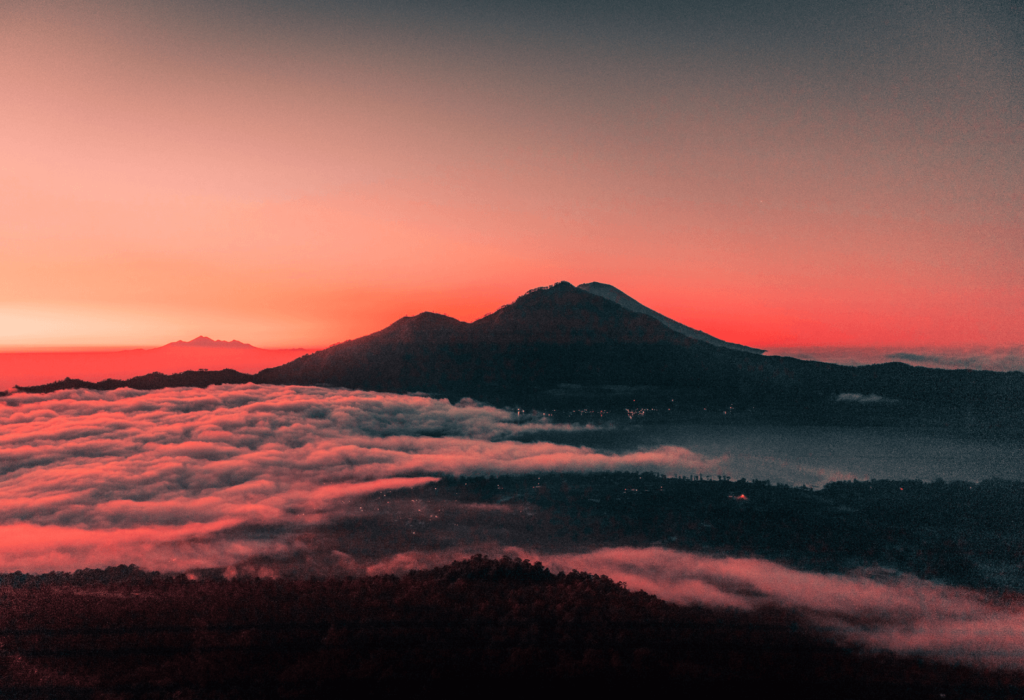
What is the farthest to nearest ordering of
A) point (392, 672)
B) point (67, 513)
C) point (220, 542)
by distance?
1. point (67, 513)
2. point (220, 542)
3. point (392, 672)

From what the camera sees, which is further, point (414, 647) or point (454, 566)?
point (454, 566)

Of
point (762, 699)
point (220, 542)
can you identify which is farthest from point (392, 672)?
point (220, 542)

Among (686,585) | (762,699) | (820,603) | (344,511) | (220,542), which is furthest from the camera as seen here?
(344,511)

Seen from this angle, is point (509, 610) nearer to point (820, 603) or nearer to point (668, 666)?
point (668, 666)
